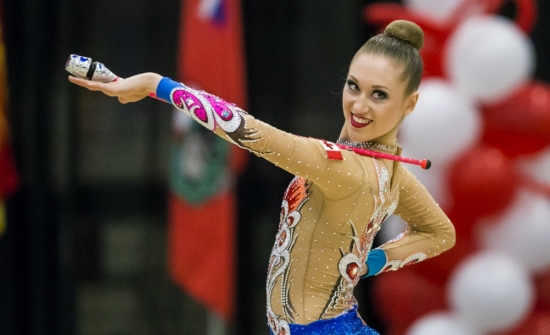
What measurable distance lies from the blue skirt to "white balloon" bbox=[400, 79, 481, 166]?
1.28 metres

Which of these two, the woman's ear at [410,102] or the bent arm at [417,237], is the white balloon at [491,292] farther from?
the woman's ear at [410,102]

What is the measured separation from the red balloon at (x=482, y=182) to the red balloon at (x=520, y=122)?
0.09m

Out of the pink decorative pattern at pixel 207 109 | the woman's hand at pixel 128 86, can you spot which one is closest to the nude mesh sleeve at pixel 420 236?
the pink decorative pattern at pixel 207 109

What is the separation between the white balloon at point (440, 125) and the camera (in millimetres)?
3106

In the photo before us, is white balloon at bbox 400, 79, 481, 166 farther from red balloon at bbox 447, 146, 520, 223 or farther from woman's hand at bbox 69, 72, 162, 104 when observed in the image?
woman's hand at bbox 69, 72, 162, 104

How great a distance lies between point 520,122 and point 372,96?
1.54 meters

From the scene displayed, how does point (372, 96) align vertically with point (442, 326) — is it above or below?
above

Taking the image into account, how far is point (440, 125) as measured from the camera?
3.10 m

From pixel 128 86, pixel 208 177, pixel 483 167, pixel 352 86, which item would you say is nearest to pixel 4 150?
pixel 208 177

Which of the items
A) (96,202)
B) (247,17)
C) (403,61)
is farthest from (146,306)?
(403,61)

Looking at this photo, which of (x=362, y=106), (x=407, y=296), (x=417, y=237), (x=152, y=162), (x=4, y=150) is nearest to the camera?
(x=362, y=106)

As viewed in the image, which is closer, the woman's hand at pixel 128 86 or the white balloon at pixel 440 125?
the woman's hand at pixel 128 86

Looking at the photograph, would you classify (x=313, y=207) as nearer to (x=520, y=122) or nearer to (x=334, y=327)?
(x=334, y=327)

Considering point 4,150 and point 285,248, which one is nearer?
point 285,248
